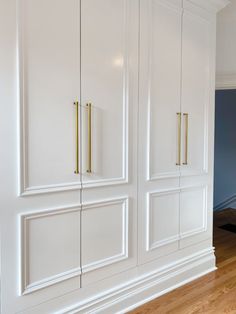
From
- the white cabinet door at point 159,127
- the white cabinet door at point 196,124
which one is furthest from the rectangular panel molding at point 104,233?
the white cabinet door at point 196,124

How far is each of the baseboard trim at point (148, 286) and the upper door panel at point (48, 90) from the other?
910 mm

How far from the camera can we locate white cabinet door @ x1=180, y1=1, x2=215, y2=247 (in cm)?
268

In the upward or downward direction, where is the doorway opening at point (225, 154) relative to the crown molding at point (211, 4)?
downward

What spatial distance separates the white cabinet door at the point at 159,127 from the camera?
2346 mm

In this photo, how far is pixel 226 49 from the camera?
3.30 m

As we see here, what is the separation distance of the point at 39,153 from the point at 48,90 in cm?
40

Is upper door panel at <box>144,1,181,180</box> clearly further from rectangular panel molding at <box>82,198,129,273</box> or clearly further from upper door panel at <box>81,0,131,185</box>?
rectangular panel molding at <box>82,198,129,273</box>

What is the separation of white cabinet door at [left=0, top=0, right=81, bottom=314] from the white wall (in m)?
2.01

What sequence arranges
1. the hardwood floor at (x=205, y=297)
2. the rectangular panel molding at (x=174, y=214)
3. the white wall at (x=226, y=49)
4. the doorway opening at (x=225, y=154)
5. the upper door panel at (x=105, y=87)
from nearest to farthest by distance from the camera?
the upper door panel at (x=105, y=87), the hardwood floor at (x=205, y=297), the rectangular panel molding at (x=174, y=214), the white wall at (x=226, y=49), the doorway opening at (x=225, y=154)

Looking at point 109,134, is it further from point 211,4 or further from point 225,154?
point 225,154

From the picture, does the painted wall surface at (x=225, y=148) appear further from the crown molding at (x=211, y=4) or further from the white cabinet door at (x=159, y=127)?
the white cabinet door at (x=159, y=127)

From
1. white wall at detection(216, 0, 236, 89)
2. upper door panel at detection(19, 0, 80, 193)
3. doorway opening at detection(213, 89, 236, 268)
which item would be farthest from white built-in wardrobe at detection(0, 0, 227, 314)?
doorway opening at detection(213, 89, 236, 268)

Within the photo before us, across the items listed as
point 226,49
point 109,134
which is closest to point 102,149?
point 109,134

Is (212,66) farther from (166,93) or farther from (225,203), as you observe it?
(225,203)
